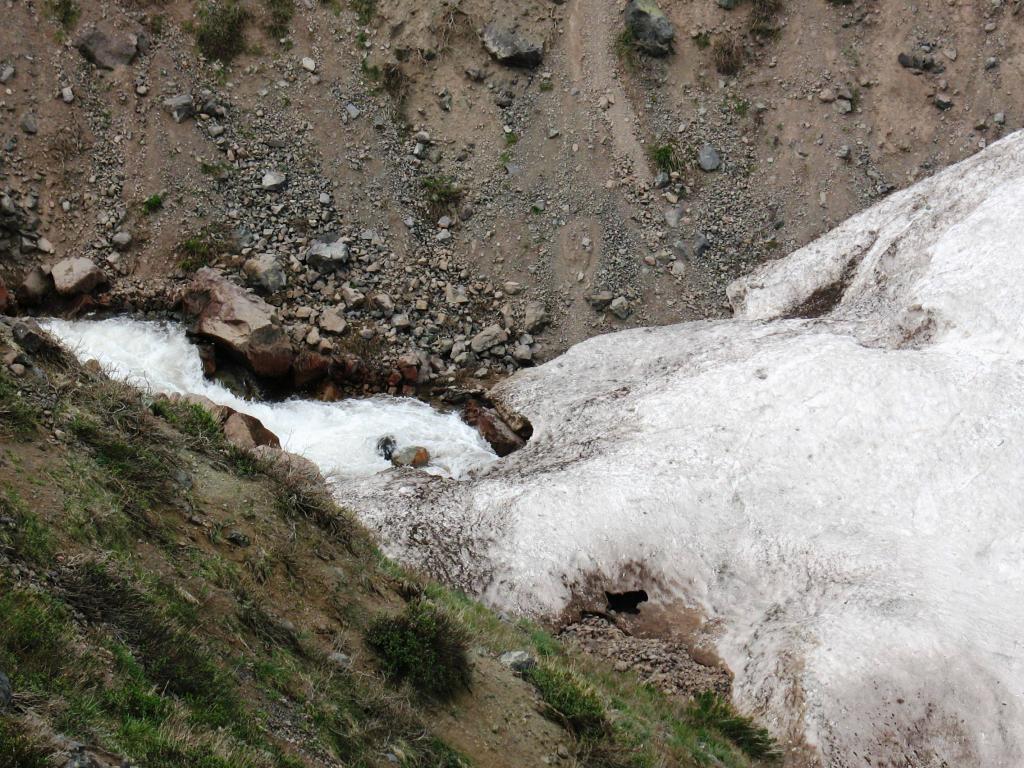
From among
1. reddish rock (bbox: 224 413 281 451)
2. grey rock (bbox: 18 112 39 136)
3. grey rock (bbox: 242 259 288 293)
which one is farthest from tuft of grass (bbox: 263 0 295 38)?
reddish rock (bbox: 224 413 281 451)

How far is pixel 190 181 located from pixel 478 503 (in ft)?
50.6

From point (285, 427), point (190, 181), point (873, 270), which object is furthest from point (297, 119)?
point (873, 270)

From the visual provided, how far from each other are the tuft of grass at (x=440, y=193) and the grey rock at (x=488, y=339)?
4618 mm

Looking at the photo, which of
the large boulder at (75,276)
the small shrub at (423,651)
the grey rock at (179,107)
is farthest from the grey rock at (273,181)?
the small shrub at (423,651)

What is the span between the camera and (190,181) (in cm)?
2762

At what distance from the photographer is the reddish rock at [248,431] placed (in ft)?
66.3

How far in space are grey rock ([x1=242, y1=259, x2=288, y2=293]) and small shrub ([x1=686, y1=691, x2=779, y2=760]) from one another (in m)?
16.9

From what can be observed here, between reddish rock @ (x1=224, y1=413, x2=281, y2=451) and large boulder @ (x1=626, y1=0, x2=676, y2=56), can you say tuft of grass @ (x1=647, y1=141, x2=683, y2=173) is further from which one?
reddish rock @ (x1=224, y1=413, x2=281, y2=451)

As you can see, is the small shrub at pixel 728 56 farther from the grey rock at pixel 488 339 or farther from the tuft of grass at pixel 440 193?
the grey rock at pixel 488 339

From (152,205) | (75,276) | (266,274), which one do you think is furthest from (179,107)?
(266,274)

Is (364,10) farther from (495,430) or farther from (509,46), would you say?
(495,430)

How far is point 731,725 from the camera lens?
1474cm

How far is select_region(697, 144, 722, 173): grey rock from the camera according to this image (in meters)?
29.6

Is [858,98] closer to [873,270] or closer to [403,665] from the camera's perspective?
[873,270]
